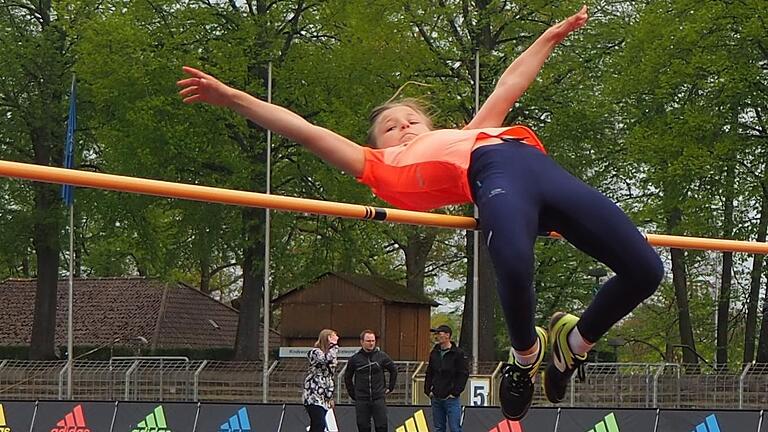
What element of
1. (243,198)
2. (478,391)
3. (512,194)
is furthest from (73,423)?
(512,194)

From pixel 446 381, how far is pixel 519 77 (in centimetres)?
1000

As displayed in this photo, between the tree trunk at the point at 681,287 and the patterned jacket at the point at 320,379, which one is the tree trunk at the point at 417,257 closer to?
the tree trunk at the point at 681,287

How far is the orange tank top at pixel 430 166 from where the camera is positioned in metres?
4.60

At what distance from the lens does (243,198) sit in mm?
5094

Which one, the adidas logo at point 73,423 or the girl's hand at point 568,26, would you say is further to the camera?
the adidas logo at point 73,423

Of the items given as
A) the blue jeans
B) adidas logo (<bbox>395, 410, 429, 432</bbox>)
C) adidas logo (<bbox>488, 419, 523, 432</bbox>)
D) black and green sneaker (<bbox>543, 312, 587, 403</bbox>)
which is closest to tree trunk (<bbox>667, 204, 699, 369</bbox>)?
adidas logo (<bbox>395, 410, 429, 432</bbox>)

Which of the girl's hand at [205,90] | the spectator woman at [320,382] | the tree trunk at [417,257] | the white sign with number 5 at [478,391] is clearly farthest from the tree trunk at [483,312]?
the girl's hand at [205,90]

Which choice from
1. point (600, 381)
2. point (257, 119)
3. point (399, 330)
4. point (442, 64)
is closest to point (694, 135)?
point (442, 64)

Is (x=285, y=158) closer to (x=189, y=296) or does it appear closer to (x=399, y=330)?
(x=399, y=330)

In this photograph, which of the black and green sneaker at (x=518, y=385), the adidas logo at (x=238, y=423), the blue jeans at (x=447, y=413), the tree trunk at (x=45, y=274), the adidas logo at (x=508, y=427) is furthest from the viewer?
the tree trunk at (x=45, y=274)

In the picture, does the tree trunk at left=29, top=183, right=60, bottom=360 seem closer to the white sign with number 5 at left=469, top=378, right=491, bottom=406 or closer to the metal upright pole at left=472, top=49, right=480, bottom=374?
the metal upright pole at left=472, top=49, right=480, bottom=374

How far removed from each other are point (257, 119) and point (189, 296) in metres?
36.5

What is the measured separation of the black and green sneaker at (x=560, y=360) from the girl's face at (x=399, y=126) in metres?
0.89

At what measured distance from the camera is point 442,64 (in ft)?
94.8
